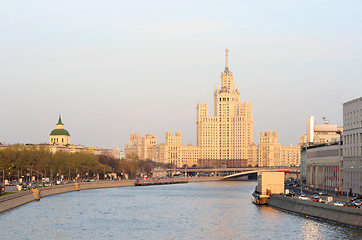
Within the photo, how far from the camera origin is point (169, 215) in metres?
102

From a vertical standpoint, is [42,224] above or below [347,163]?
below

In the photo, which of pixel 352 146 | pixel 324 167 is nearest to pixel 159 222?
pixel 352 146

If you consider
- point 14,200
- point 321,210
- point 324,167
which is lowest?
point 14,200

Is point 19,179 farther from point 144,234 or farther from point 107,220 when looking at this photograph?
point 144,234

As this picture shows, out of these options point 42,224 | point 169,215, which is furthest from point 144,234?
point 169,215

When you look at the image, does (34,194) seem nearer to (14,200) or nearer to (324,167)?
(14,200)

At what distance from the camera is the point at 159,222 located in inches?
3620

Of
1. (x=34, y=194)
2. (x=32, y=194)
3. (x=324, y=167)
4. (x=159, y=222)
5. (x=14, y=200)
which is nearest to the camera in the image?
(x=159, y=222)

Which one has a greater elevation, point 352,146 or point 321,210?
point 352,146

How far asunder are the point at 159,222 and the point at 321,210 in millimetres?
21255

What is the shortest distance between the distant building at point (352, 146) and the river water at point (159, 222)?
1357cm

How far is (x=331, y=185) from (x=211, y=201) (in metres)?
22.9

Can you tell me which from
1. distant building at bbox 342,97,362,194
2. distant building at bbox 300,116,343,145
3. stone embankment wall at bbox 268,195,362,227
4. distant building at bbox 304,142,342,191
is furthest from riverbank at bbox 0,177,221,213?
distant building at bbox 300,116,343,145

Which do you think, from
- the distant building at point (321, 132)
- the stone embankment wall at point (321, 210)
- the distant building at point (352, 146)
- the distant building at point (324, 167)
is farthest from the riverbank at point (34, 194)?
the distant building at point (321, 132)
